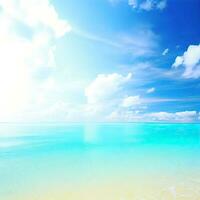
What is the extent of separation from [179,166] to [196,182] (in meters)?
3.34

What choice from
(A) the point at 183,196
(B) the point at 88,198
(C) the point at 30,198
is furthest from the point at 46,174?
(A) the point at 183,196

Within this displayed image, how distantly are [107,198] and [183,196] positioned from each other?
102 inches

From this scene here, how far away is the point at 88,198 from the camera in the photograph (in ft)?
23.6

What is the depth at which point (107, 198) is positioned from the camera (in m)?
7.14

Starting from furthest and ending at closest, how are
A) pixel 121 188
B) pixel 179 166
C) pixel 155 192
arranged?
pixel 179 166 → pixel 121 188 → pixel 155 192

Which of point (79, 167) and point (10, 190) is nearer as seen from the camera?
point (10, 190)

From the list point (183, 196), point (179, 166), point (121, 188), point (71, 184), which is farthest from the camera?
point (179, 166)

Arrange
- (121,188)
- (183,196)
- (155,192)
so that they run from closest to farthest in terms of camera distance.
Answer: (183,196)
(155,192)
(121,188)

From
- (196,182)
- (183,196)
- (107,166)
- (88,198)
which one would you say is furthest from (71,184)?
(196,182)

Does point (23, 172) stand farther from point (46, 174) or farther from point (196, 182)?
point (196, 182)

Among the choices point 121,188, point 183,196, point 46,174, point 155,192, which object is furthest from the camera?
point 46,174

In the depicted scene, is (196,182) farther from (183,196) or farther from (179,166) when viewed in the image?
(179,166)

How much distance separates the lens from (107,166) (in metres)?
11.8

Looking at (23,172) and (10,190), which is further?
(23,172)
